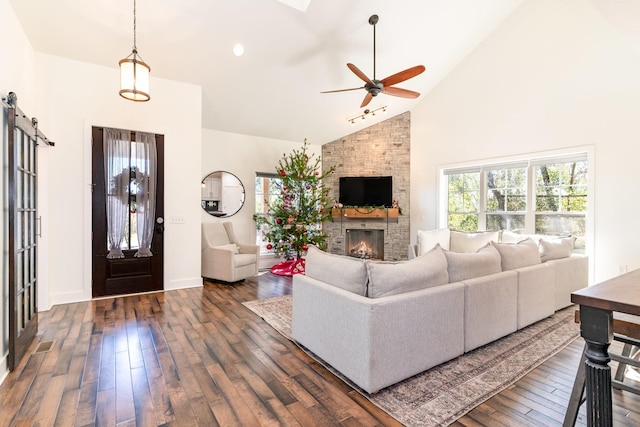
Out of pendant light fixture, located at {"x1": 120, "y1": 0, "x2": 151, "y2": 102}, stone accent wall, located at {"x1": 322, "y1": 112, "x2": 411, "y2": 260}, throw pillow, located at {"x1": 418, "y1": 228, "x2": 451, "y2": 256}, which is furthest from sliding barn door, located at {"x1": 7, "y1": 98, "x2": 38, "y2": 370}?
stone accent wall, located at {"x1": 322, "y1": 112, "x2": 411, "y2": 260}

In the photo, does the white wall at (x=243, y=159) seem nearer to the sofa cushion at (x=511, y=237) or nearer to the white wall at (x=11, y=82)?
the white wall at (x=11, y=82)

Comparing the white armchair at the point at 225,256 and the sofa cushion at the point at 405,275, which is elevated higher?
the sofa cushion at the point at 405,275

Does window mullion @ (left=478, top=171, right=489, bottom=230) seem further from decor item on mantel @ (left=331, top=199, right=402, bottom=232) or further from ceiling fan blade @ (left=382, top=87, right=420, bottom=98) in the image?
ceiling fan blade @ (left=382, top=87, right=420, bottom=98)

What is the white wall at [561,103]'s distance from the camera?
4.21 meters

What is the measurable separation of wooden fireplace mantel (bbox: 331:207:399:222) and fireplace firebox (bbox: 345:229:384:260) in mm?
414

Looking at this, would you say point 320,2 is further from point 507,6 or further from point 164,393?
point 164,393

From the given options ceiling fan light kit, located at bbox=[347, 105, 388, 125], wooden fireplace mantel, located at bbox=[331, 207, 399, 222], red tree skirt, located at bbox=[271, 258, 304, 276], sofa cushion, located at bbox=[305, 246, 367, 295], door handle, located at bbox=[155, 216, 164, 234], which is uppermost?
ceiling fan light kit, located at bbox=[347, 105, 388, 125]

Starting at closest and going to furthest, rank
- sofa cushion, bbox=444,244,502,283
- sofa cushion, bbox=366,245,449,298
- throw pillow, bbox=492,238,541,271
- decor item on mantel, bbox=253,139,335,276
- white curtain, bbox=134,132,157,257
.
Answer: sofa cushion, bbox=366,245,449,298, sofa cushion, bbox=444,244,502,283, throw pillow, bbox=492,238,541,271, white curtain, bbox=134,132,157,257, decor item on mantel, bbox=253,139,335,276

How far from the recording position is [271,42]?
4.22 m

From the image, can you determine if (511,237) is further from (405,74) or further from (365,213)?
(365,213)

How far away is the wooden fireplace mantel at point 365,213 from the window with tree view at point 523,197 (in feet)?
3.84

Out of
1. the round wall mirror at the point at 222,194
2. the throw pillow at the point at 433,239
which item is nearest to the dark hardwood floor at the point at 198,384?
the throw pillow at the point at 433,239

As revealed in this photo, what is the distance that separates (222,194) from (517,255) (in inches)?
203

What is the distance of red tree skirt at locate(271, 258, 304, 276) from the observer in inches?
232
